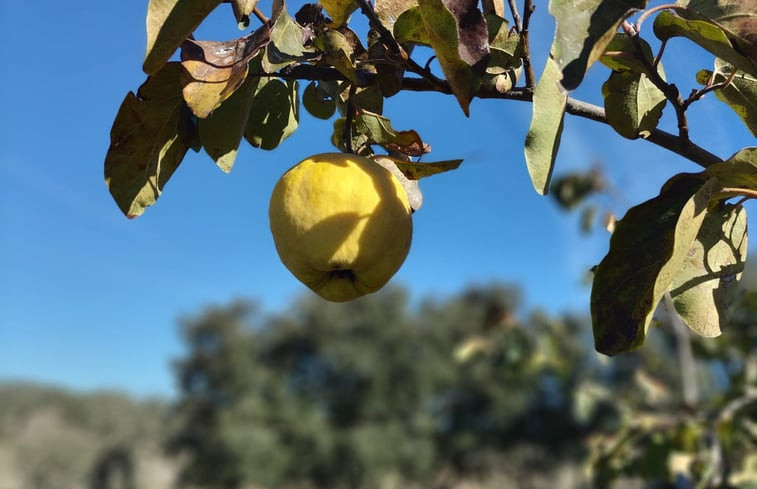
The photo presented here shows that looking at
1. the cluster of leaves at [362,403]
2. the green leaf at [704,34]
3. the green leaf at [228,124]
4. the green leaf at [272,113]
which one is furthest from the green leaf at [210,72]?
the cluster of leaves at [362,403]

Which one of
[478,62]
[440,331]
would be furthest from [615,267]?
[440,331]

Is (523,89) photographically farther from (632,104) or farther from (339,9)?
(339,9)

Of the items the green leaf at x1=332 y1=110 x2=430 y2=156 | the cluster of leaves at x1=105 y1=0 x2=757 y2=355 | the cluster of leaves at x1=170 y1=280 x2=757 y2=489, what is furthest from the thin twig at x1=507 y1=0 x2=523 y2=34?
the cluster of leaves at x1=170 y1=280 x2=757 y2=489

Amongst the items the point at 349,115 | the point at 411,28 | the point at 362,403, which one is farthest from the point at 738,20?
the point at 362,403

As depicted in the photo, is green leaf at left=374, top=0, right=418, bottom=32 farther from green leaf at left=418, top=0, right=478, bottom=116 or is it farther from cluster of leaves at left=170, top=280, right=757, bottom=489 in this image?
cluster of leaves at left=170, top=280, right=757, bottom=489

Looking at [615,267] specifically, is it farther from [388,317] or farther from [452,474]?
[452,474]
